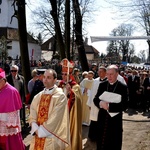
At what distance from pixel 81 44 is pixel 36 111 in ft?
38.0

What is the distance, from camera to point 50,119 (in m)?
4.61

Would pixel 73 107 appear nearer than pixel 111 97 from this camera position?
No

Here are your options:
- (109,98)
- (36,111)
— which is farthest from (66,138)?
A: (109,98)

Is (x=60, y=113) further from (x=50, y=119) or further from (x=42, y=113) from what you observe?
(x=42, y=113)

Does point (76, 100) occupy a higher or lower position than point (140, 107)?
higher

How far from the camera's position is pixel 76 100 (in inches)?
231

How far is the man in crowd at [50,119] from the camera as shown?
4600mm

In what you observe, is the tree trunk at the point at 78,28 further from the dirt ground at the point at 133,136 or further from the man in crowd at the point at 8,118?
the man in crowd at the point at 8,118

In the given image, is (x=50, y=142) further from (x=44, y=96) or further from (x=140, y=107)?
(x=140, y=107)

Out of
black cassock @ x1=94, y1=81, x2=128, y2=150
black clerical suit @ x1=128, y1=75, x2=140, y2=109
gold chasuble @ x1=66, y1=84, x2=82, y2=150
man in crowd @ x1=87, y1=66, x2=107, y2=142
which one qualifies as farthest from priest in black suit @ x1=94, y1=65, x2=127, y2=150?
black clerical suit @ x1=128, y1=75, x2=140, y2=109

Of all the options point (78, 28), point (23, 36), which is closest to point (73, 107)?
point (23, 36)

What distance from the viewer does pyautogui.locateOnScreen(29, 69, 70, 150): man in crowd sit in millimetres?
4600

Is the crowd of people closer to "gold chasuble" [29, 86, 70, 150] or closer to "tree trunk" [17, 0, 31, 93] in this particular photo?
"gold chasuble" [29, 86, 70, 150]

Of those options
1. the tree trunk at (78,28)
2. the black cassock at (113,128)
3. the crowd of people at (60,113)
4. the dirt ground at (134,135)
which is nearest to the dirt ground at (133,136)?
the dirt ground at (134,135)
